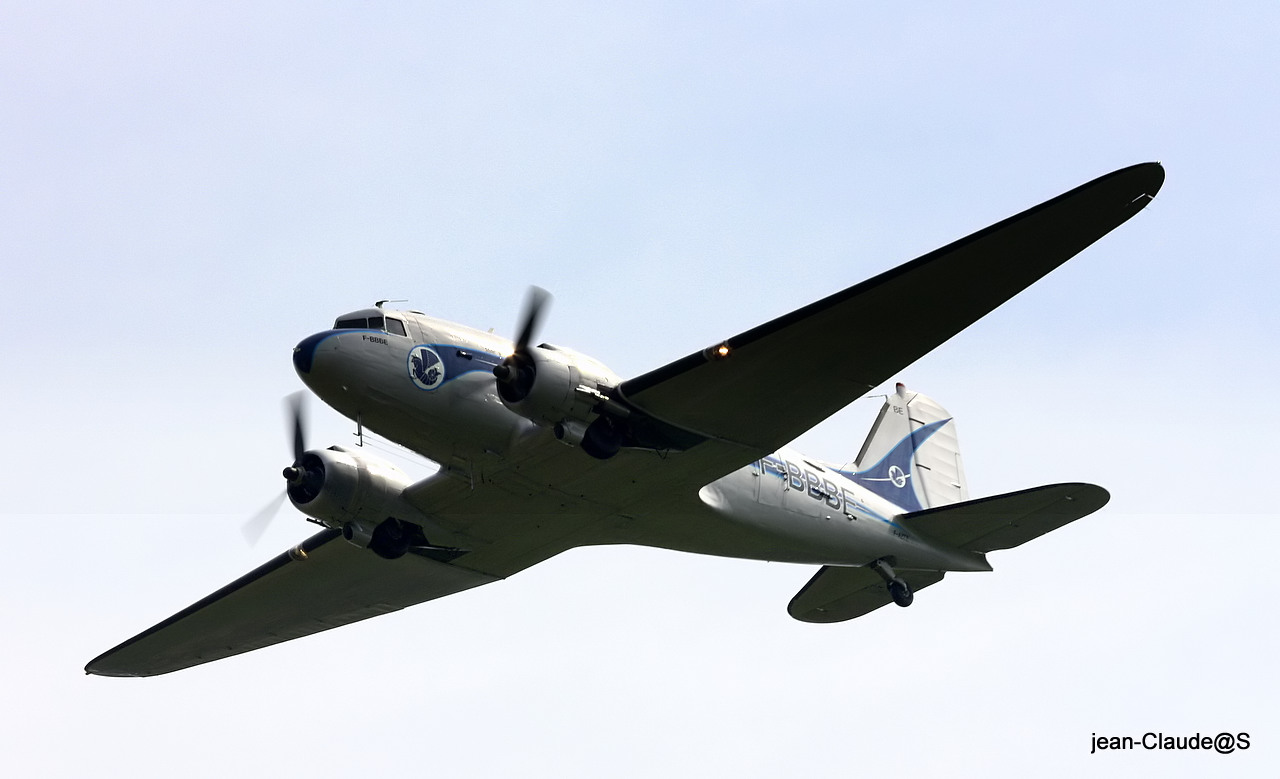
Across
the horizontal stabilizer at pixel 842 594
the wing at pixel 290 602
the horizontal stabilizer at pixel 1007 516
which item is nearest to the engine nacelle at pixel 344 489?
the wing at pixel 290 602

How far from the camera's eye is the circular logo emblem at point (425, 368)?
20.8 metres

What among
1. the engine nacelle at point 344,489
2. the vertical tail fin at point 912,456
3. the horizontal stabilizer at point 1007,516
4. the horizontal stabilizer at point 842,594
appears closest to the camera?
the engine nacelle at point 344,489

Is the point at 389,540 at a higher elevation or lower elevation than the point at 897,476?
lower

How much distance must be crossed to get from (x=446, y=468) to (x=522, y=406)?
296 cm

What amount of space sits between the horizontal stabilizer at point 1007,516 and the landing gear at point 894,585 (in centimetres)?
88

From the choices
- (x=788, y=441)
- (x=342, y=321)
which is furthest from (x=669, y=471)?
(x=342, y=321)

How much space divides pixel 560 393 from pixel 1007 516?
31.5 ft

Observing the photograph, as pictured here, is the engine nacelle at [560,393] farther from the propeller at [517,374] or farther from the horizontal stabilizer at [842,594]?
the horizontal stabilizer at [842,594]

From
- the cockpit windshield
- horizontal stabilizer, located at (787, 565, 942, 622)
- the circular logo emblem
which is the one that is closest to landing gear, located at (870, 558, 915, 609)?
horizontal stabilizer, located at (787, 565, 942, 622)

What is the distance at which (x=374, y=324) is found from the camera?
21.0 meters

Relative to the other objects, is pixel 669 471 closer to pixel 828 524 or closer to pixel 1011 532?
pixel 828 524

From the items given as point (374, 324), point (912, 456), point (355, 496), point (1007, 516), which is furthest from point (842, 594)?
point (374, 324)

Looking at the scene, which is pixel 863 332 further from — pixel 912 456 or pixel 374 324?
pixel 912 456

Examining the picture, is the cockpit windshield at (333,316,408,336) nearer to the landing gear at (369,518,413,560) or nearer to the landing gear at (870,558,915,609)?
the landing gear at (369,518,413,560)
